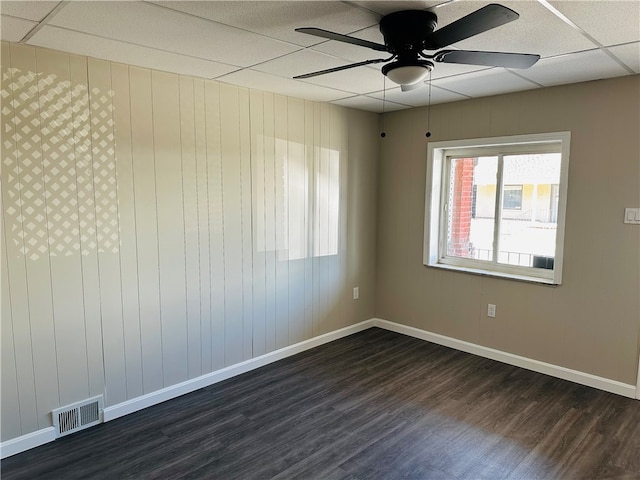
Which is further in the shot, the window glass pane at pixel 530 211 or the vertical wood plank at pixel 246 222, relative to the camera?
the window glass pane at pixel 530 211

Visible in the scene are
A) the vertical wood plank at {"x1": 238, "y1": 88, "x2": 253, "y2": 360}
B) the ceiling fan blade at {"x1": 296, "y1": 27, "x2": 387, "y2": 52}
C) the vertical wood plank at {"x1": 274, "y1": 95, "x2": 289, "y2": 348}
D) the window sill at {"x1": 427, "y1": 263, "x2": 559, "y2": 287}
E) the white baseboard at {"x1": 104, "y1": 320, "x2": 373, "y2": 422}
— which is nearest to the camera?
the ceiling fan blade at {"x1": 296, "y1": 27, "x2": 387, "y2": 52}

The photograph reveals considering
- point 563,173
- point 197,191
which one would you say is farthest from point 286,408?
point 563,173

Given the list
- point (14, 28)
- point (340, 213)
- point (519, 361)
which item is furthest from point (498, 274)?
point (14, 28)

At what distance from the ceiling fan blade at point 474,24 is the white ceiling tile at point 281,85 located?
1.46 metres

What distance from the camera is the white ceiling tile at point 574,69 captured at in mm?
2574

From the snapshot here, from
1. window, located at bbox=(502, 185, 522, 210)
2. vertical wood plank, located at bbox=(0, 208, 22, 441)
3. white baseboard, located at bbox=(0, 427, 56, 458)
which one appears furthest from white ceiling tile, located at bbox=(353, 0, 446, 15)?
white baseboard, located at bbox=(0, 427, 56, 458)

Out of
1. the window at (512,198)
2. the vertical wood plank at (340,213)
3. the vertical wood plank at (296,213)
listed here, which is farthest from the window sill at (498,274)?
the vertical wood plank at (296,213)

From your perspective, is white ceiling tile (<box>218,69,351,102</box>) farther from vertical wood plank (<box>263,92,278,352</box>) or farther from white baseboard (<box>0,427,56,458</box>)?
white baseboard (<box>0,427,56,458</box>)

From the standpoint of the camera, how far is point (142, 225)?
2.86 metres

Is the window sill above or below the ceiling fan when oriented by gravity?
below

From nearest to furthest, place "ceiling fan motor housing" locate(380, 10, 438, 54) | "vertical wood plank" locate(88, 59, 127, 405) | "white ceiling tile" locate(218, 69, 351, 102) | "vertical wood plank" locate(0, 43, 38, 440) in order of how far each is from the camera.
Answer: "ceiling fan motor housing" locate(380, 10, 438, 54) → "vertical wood plank" locate(0, 43, 38, 440) → "vertical wood plank" locate(88, 59, 127, 405) → "white ceiling tile" locate(218, 69, 351, 102)

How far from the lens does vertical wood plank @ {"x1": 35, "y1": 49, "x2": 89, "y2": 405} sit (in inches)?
96.0

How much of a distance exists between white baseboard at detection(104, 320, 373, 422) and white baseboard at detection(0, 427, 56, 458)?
1.05ft

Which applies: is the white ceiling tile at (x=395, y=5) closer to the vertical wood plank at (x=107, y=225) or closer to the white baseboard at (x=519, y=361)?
the vertical wood plank at (x=107, y=225)
